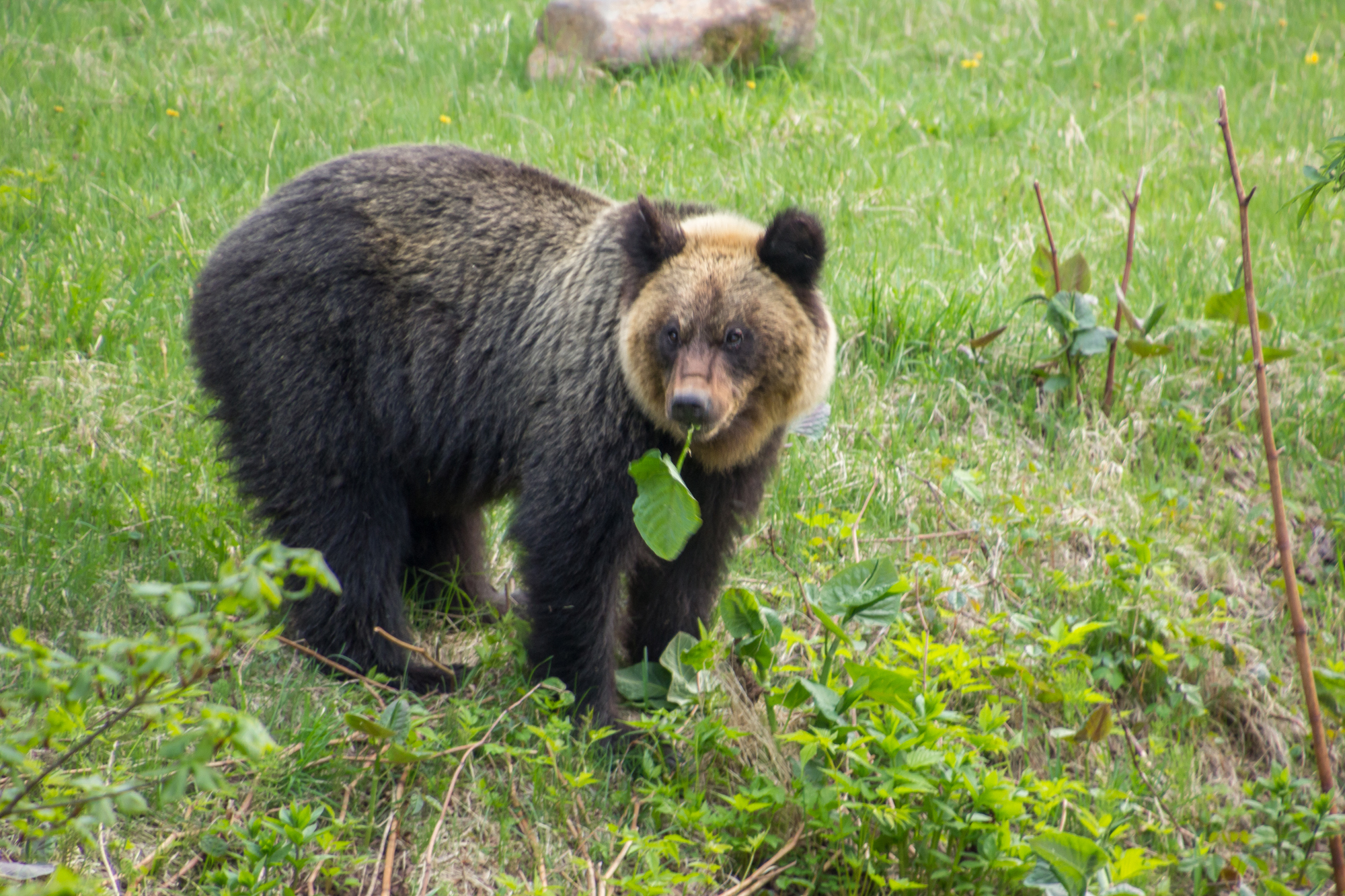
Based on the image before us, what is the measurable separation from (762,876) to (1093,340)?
10.8 ft

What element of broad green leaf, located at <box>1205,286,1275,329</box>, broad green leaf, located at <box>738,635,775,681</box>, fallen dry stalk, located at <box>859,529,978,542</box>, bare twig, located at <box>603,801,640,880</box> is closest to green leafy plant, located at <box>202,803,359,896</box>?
bare twig, located at <box>603,801,640,880</box>

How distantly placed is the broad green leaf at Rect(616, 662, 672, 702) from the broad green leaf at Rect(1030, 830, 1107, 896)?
1.51 metres

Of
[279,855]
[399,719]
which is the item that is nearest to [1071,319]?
[399,719]

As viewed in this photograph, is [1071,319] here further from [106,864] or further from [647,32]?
[647,32]

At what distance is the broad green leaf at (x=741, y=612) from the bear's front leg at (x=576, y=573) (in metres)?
0.42

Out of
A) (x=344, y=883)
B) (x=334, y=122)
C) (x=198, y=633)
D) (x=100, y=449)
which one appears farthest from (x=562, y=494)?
(x=334, y=122)

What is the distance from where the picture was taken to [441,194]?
4.26 metres

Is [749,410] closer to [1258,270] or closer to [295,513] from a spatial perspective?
[295,513]

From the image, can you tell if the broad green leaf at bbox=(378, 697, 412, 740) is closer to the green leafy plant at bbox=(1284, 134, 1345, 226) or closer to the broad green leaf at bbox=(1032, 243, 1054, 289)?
the green leafy plant at bbox=(1284, 134, 1345, 226)

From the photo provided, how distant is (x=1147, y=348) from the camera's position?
5387 millimetres

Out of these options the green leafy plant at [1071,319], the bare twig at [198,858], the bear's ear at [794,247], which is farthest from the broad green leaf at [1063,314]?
the bare twig at [198,858]

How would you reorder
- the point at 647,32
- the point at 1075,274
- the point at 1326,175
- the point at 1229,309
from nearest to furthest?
the point at 1326,175
the point at 1229,309
the point at 1075,274
the point at 647,32

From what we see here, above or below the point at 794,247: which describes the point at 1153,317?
below

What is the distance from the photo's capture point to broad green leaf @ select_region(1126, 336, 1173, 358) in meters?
5.36
